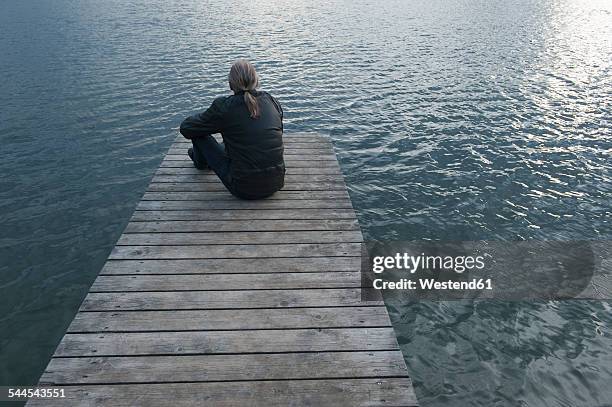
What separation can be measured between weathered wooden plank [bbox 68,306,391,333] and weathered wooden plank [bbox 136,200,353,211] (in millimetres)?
2658

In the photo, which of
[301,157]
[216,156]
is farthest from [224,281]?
[301,157]

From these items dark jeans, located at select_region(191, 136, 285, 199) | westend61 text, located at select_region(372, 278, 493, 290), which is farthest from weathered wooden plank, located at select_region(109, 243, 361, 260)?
westend61 text, located at select_region(372, 278, 493, 290)

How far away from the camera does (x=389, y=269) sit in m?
8.03

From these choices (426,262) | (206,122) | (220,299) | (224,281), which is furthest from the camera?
(426,262)

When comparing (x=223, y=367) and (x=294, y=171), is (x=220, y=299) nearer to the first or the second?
(x=223, y=367)

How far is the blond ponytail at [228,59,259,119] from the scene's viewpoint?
6574 millimetres

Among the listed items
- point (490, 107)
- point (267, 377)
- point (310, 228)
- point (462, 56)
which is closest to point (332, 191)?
point (310, 228)

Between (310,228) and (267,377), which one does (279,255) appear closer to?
(310,228)

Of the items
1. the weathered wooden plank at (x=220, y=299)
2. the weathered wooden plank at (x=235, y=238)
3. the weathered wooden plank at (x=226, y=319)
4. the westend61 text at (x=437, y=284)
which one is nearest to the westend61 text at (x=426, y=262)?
the westend61 text at (x=437, y=284)

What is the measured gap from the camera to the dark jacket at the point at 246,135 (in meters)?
6.70

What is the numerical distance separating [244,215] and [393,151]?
7.55 m

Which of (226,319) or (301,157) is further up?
(226,319)

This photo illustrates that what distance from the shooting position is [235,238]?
6449 mm

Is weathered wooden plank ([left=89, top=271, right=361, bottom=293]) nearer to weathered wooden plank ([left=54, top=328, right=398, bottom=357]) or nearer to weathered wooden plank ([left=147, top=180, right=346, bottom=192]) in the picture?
weathered wooden plank ([left=54, top=328, right=398, bottom=357])
